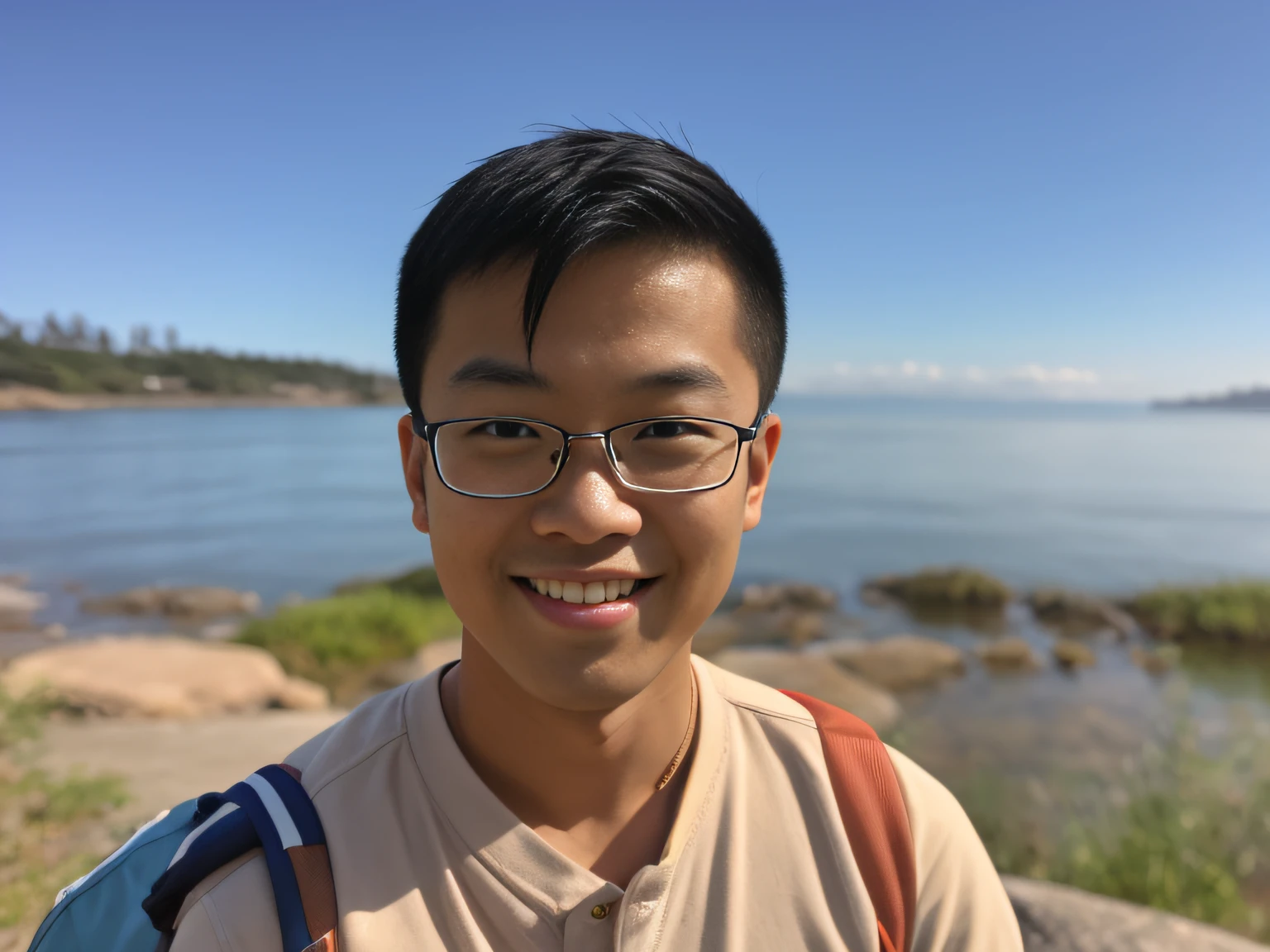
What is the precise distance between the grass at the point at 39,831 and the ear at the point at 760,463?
3743 millimetres

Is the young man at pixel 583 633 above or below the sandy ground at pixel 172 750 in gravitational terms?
above

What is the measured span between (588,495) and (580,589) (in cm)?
16

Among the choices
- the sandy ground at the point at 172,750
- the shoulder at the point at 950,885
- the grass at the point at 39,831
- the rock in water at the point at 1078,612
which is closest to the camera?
the shoulder at the point at 950,885

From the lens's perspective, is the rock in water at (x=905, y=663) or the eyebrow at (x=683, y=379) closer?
the eyebrow at (x=683, y=379)

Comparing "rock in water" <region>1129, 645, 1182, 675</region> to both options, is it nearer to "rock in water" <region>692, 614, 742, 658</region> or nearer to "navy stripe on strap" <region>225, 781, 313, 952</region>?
"rock in water" <region>692, 614, 742, 658</region>

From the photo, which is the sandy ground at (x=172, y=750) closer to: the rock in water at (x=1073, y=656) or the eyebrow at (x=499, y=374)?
the eyebrow at (x=499, y=374)

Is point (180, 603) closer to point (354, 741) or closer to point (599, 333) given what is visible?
point (354, 741)

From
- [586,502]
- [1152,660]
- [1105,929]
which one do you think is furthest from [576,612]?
[1152,660]

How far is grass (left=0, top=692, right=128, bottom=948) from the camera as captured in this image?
11.4 ft

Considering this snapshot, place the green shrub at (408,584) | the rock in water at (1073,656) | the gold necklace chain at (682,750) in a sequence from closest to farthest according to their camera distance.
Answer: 1. the gold necklace chain at (682,750)
2. the rock in water at (1073,656)
3. the green shrub at (408,584)

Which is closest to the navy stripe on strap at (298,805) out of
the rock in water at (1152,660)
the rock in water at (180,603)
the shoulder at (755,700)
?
the shoulder at (755,700)

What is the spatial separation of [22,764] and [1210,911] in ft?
21.9

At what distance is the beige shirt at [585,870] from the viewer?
124 cm

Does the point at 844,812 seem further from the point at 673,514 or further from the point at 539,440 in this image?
the point at 539,440
